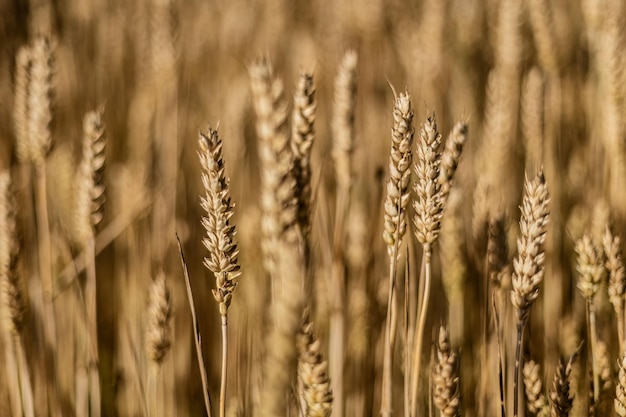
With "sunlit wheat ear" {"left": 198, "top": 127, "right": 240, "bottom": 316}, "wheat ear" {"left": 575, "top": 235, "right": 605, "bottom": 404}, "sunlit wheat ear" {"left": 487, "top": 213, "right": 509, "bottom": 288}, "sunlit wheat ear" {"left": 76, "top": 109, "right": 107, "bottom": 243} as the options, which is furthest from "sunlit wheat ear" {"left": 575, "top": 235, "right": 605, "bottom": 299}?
"sunlit wheat ear" {"left": 76, "top": 109, "right": 107, "bottom": 243}

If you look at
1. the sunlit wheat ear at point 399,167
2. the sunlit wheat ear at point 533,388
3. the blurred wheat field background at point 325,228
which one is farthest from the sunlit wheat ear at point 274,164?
the sunlit wheat ear at point 533,388

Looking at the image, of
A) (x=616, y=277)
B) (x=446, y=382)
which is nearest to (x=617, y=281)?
(x=616, y=277)

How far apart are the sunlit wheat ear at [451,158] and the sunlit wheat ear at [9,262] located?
0.60 meters

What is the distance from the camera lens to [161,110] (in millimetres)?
1703

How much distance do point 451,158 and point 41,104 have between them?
2.17ft

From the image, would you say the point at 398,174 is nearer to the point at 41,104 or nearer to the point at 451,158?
the point at 451,158

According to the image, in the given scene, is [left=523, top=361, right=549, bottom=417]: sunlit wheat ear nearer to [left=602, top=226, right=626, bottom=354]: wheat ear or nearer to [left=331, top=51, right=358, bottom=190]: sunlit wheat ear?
[left=602, top=226, right=626, bottom=354]: wheat ear

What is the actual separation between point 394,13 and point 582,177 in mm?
1166

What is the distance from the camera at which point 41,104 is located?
1.01 meters

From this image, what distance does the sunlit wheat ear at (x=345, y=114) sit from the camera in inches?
36.6

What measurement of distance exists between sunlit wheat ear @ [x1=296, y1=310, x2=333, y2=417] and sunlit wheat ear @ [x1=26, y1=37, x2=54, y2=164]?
57 centimetres

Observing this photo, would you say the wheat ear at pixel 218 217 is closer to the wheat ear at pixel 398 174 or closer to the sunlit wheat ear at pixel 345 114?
the wheat ear at pixel 398 174

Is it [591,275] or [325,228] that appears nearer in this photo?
[591,275]

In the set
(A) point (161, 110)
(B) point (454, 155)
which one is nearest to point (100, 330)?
(A) point (161, 110)
